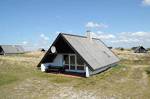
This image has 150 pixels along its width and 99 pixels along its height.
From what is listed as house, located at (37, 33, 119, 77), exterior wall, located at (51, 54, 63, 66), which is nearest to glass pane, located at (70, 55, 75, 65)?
house, located at (37, 33, 119, 77)

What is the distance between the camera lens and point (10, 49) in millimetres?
88938

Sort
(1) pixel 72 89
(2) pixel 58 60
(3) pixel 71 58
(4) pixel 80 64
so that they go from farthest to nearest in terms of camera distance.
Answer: (2) pixel 58 60
(3) pixel 71 58
(4) pixel 80 64
(1) pixel 72 89

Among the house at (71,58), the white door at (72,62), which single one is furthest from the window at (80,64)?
the white door at (72,62)

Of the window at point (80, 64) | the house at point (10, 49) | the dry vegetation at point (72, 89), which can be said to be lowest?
the dry vegetation at point (72, 89)

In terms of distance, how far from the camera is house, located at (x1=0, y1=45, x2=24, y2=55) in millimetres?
85731

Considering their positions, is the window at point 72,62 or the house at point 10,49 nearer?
the window at point 72,62

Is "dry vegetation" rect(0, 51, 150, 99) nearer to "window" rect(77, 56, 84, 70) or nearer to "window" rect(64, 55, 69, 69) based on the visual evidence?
"window" rect(77, 56, 84, 70)

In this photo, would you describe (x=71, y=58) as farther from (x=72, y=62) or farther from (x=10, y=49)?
(x=10, y=49)

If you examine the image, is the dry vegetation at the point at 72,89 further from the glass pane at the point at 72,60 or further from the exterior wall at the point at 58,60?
Result: the exterior wall at the point at 58,60

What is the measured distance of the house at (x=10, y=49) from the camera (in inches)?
3375

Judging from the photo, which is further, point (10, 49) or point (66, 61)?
point (10, 49)

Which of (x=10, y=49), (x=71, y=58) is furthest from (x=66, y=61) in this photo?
(x=10, y=49)

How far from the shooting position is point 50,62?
30.6 meters

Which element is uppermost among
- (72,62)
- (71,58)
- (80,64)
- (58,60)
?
(71,58)
